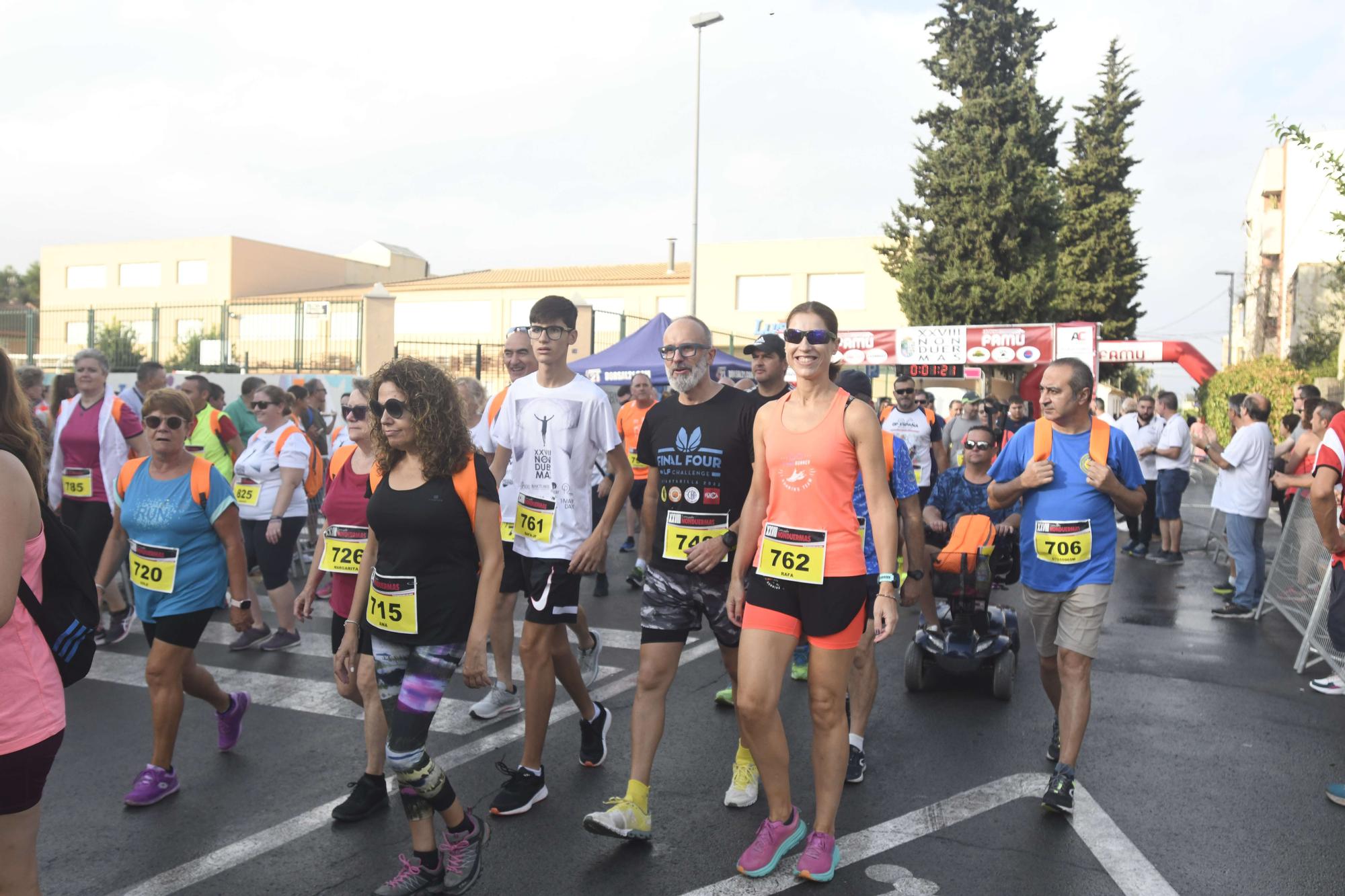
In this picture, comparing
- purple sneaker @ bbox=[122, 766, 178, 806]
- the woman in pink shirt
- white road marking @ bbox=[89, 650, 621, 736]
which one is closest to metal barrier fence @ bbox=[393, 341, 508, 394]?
white road marking @ bbox=[89, 650, 621, 736]

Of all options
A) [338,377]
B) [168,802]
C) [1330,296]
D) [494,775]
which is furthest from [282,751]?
[1330,296]

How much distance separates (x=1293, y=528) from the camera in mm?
8680

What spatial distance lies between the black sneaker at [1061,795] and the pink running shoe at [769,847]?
3.90 feet

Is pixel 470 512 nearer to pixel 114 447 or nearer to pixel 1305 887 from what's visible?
pixel 1305 887

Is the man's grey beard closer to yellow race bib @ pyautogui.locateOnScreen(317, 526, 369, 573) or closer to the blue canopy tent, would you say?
yellow race bib @ pyautogui.locateOnScreen(317, 526, 369, 573)

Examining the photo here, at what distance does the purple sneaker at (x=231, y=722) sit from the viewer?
17.4 ft

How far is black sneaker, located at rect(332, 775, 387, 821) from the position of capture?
14.5 feet

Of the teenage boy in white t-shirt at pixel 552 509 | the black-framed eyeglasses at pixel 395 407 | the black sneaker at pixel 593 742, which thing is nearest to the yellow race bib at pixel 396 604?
the black-framed eyeglasses at pixel 395 407

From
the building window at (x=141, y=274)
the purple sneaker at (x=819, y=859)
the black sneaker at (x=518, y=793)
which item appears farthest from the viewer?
the building window at (x=141, y=274)

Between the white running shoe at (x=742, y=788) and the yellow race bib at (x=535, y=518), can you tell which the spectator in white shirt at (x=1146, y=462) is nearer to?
the white running shoe at (x=742, y=788)

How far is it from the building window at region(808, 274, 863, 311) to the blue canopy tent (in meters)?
30.7

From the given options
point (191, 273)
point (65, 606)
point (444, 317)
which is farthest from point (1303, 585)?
point (191, 273)

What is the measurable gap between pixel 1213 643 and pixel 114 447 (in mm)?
8377

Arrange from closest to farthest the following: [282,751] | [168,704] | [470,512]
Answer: [470,512] < [168,704] < [282,751]
